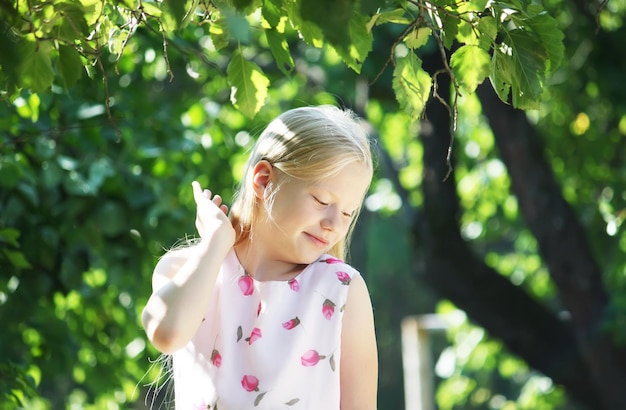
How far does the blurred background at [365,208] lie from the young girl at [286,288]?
1.05ft

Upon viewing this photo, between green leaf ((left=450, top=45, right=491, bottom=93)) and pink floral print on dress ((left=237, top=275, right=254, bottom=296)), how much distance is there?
52cm

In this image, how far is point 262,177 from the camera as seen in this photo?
6.94 ft

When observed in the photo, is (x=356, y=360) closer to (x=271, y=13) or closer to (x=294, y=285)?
(x=294, y=285)

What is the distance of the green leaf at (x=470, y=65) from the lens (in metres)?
1.97

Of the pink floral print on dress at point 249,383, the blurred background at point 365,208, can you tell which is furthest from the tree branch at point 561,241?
the pink floral print on dress at point 249,383

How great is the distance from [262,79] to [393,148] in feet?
23.4

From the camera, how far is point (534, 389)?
7.00 meters

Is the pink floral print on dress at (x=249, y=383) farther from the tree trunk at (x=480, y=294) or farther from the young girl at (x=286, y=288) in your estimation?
the tree trunk at (x=480, y=294)

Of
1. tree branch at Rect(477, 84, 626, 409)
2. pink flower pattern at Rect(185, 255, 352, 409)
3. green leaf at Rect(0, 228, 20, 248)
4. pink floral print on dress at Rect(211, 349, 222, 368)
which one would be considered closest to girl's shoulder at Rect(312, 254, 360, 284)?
pink flower pattern at Rect(185, 255, 352, 409)

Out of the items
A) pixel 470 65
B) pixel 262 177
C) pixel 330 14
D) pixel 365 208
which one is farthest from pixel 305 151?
pixel 365 208

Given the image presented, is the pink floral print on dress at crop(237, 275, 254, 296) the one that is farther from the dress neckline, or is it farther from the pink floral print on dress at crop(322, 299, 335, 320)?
the pink floral print on dress at crop(322, 299, 335, 320)

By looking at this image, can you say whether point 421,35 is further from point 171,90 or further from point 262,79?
point 171,90

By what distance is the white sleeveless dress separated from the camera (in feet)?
6.38

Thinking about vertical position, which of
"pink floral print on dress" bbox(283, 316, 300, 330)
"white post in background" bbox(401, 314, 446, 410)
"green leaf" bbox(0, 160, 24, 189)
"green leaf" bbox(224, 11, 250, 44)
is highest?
"green leaf" bbox(224, 11, 250, 44)
